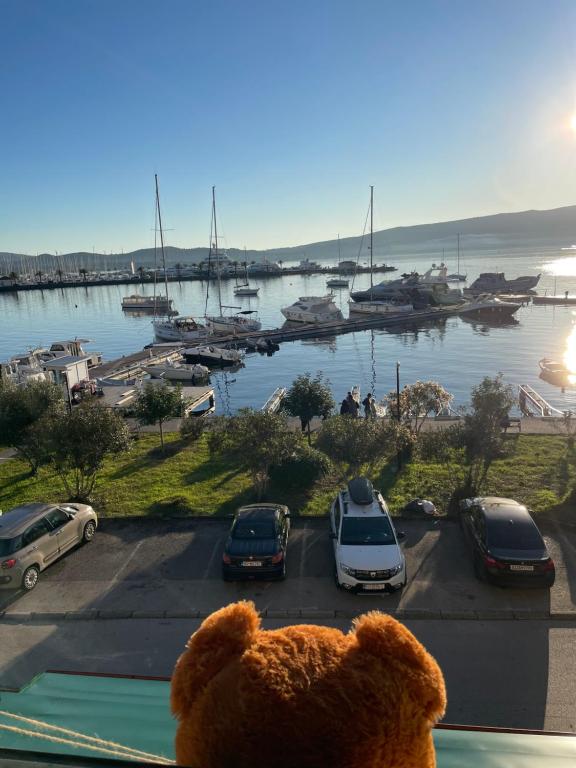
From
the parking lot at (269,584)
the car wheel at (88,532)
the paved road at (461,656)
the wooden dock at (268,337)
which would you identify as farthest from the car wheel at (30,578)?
the wooden dock at (268,337)

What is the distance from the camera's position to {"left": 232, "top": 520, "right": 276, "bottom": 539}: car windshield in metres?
10.6

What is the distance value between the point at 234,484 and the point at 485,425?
23.9 ft

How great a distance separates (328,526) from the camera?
488 inches

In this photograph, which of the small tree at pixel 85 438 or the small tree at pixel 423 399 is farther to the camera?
the small tree at pixel 423 399

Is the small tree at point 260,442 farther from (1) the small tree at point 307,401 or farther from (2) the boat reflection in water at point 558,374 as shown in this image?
(2) the boat reflection in water at point 558,374

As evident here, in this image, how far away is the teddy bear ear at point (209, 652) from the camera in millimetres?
2025

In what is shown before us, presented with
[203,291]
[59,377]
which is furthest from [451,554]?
[203,291]

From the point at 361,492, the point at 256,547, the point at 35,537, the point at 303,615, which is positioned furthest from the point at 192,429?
A: the point at 303,615

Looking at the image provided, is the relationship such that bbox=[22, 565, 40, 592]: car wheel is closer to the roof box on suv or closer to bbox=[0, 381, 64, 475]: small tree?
bbox=[0, 381, 64, 475]: small tree

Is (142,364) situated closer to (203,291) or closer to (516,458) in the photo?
(516,458)

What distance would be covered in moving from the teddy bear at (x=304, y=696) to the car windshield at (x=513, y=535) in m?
8.72

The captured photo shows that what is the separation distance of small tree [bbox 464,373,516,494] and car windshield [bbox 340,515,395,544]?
4.16m

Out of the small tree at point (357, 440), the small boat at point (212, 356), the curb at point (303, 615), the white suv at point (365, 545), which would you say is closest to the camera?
the curb at point (303, 615)

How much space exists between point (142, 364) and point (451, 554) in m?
34.1
